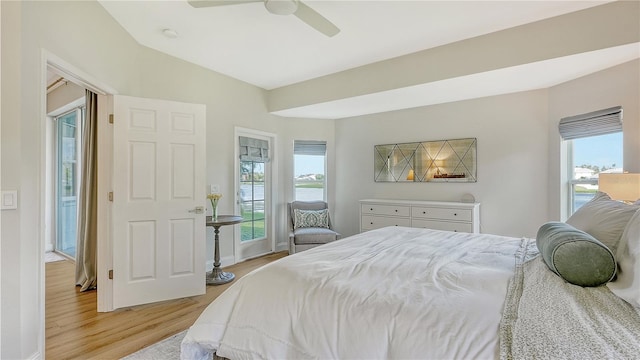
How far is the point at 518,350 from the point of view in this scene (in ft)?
2.93

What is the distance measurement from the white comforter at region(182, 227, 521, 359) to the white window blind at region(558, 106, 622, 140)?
2.15m

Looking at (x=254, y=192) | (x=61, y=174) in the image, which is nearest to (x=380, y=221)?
(x=254, y=192)

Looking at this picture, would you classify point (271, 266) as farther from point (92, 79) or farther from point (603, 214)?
point (92, 79)

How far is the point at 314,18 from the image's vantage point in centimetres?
224

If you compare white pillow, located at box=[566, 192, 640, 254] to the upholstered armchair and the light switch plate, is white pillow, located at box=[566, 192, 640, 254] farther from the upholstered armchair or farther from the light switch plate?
the light switch plate

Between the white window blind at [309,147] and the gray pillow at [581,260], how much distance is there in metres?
4.09

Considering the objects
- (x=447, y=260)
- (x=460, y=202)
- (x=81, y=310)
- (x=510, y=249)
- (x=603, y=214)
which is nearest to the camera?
(x=603, y=214)

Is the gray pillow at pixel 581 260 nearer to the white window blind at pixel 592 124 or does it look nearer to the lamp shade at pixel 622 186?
the lamp shade at pixel 622 186

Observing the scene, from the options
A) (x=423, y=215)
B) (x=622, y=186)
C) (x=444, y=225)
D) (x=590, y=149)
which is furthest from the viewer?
(x=423, y=215)

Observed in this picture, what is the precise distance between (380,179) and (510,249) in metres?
2.97

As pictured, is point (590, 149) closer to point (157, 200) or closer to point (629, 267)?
point (629, 267)

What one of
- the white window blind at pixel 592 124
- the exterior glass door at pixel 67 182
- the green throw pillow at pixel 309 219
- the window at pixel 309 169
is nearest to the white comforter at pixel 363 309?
the white window blind at pixel 592 124

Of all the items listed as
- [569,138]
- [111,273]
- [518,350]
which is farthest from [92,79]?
[569,138]

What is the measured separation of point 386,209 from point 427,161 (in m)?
0.94
